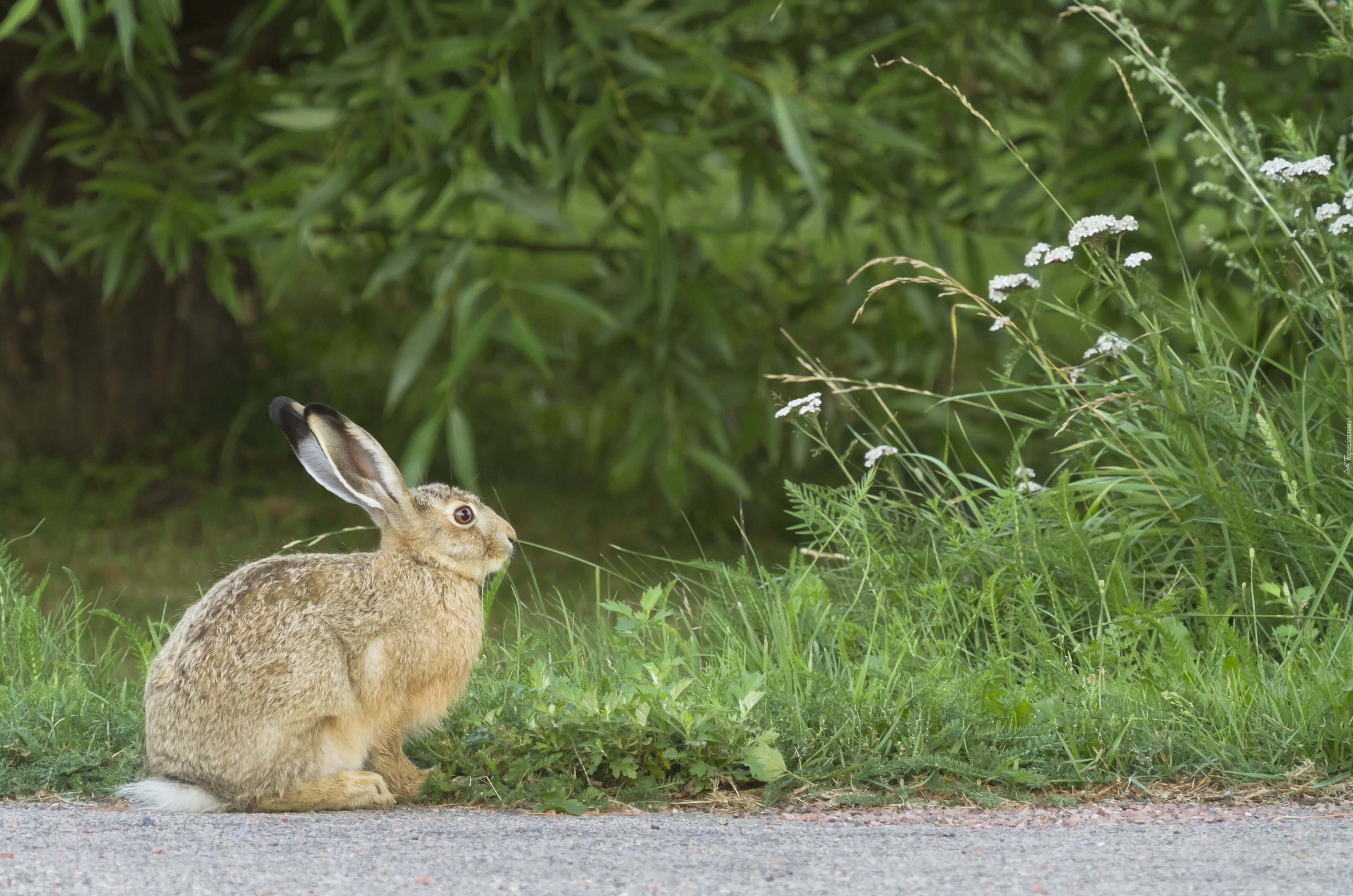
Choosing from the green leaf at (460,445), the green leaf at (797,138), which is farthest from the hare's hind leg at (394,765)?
the green leaf at (797,138)

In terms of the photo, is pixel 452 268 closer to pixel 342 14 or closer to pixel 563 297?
pixel 563 297

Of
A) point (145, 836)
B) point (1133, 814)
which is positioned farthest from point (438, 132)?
point (1133, 814)

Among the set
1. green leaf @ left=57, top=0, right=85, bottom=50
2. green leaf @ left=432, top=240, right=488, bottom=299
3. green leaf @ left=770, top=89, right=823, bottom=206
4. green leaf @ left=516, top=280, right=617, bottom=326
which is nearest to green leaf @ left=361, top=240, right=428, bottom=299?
green leaf @ left=432, top=240, right=488, bottom=299

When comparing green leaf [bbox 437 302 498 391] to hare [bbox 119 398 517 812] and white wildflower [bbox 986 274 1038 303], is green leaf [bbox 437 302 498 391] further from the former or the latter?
white wildflower [bbox 986 274 1038 303]

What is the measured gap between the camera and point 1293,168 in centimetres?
498

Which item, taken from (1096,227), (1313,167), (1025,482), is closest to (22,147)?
(1025,482)

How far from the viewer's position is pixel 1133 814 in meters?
4.00

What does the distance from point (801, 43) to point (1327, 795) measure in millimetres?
5719

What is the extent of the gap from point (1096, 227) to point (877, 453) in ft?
3.33

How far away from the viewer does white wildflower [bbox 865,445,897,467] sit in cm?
531

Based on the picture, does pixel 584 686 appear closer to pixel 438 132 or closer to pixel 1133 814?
pixel 1133 814

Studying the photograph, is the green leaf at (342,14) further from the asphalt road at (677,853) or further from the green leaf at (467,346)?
the asphalt road at (677,853)

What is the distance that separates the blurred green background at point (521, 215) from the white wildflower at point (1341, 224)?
1034 millimetres

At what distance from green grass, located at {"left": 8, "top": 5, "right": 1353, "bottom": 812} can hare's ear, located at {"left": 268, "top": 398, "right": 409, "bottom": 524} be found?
0.67 metres
